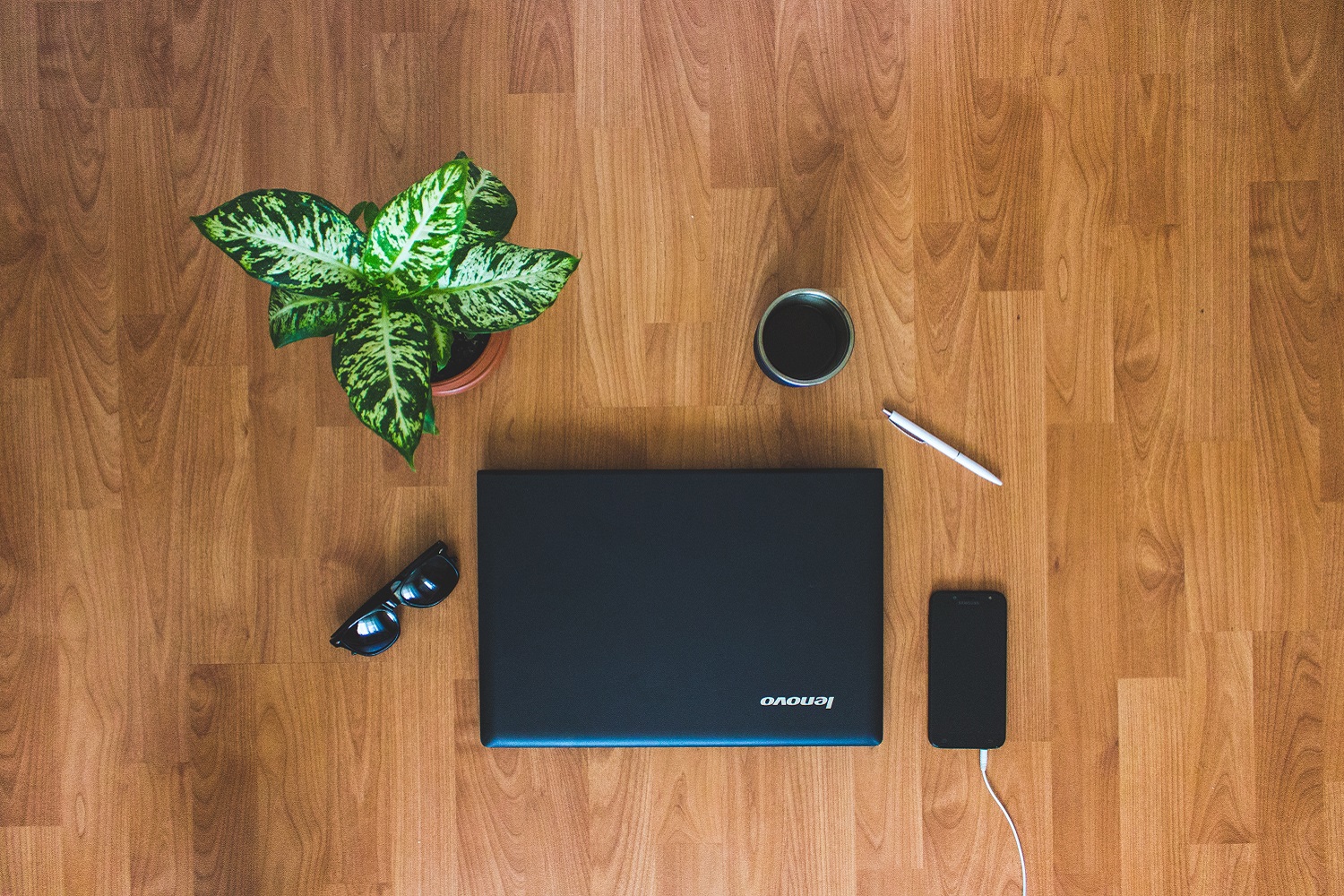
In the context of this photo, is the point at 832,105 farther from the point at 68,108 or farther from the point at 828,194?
the point at 68,108

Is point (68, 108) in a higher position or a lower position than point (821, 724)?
higher

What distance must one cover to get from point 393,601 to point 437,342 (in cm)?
40

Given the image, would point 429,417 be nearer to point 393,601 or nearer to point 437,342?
point 437,342

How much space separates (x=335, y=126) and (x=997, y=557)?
0.99m

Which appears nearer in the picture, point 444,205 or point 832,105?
point 444,205

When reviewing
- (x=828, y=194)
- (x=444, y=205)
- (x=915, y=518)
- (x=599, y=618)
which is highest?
(x=828, y=194)

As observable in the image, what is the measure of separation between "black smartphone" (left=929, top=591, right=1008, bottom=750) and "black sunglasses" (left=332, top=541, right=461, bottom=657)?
1.98ft

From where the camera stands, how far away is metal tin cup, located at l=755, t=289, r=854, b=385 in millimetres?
924

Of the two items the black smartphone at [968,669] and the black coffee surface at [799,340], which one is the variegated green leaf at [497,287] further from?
the black smartphone at [968,669]

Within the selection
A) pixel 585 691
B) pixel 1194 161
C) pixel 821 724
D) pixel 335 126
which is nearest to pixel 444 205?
pixel 335 126

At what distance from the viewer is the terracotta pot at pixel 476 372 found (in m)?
0.85

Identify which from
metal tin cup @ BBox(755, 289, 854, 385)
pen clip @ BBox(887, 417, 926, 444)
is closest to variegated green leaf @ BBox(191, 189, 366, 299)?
metal tin cup @ BBox(755, 289, 854, 385)

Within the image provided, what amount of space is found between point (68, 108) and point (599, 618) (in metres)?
0.93

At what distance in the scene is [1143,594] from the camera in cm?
100
